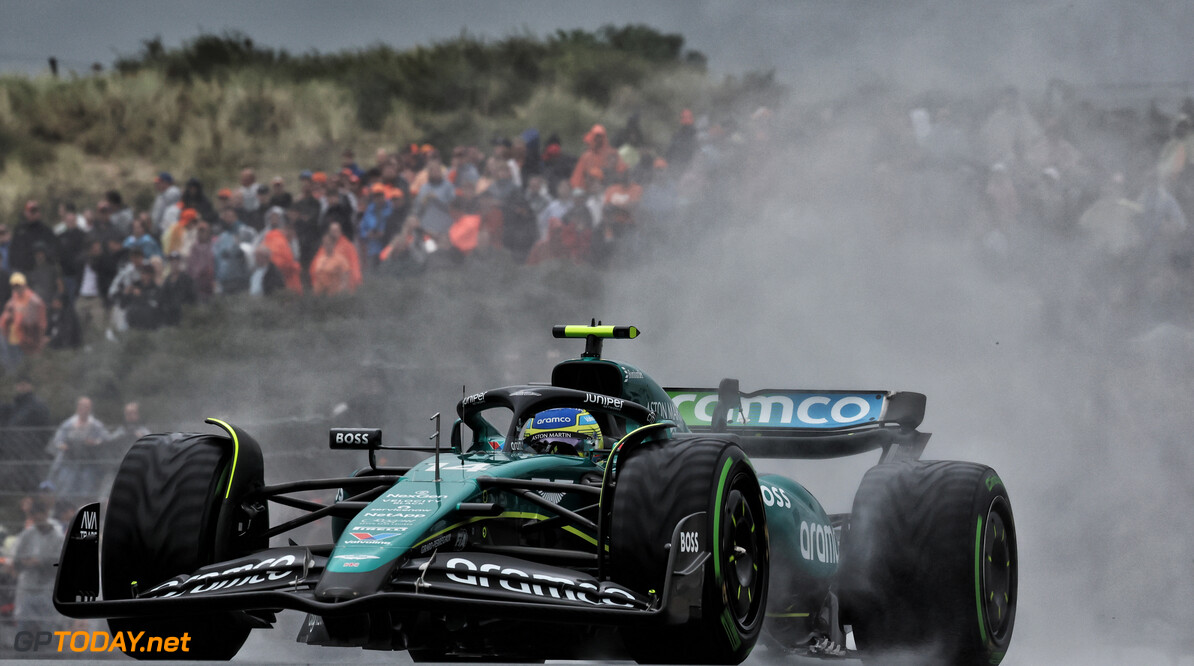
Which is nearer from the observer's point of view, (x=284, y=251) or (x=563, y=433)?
(x=563, y=433)

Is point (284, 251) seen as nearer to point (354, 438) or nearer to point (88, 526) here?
point (354, 438)

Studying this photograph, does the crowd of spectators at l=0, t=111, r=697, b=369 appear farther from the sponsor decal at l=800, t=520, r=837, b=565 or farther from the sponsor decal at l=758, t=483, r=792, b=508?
the sponsor decal at l=758, t=483, r=792, b=508

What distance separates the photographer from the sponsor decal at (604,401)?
304 inches

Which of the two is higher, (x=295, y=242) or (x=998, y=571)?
(x=295, y=242)

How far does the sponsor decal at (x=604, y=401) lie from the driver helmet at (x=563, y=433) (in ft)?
0.76

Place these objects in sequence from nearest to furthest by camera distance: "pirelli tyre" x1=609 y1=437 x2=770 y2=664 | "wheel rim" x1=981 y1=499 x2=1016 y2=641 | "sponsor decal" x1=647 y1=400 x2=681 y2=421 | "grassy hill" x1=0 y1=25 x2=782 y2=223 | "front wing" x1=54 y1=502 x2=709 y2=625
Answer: "front wing" x1=54 y1=502 x2=709 y2=625 < "pirelli tyre" x1=609 y1=437 x2=770 y2=664 < "wheel rim" x1=981 y1=499 x2=1016 y2=641 < "sponsor decal" x1=647 y1=400 x2=681 y2=421 < "grassy hill" x1=0 y1=25 x2=782 y2=223

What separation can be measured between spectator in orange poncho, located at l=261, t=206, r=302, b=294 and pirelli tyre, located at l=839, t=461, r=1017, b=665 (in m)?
12.8

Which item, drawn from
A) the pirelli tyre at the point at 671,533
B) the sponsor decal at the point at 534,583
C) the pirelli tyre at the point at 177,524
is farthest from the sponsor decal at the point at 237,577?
the pirelli tyre at the point at 671,533

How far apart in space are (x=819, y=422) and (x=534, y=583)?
3879 mm

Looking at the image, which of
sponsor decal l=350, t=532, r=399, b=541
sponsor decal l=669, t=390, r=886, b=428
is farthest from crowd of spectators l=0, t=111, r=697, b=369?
sponsor decal l=350, t=532, r=399, b=541

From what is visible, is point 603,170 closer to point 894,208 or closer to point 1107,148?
point 894,208

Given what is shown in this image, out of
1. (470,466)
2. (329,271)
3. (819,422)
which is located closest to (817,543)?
(819,422)

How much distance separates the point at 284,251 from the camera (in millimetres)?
19359

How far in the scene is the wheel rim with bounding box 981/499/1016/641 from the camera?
7.86m
